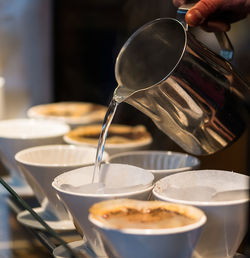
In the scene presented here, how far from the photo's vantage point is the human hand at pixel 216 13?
79 centimetres

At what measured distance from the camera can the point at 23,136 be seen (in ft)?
3.67

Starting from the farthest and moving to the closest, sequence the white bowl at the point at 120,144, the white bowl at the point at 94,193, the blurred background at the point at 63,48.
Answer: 1. the blurred background at the point at 63,48
2. the white bowl at the point at 120,144
3. the white bowl at the point at 94,193

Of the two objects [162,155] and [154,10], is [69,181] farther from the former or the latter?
[154,10]

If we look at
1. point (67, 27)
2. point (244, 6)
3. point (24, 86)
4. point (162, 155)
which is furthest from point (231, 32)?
point (24, 86)

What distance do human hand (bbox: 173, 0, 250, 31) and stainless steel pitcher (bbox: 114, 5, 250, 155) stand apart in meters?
0.03

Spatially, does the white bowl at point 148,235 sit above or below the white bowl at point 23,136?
above

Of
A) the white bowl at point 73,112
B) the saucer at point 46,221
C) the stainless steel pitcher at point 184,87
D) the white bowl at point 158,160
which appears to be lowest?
the white bowl at point 73,112

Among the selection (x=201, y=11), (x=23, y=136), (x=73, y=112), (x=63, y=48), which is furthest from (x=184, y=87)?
(x=63, y=48)

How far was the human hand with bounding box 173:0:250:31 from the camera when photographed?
0.79 m

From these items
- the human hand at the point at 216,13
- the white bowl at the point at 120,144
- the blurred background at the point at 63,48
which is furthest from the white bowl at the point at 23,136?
the human hand at the point at 216,13

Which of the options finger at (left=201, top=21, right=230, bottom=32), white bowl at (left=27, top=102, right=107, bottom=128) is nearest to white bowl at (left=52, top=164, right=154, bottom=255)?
finger at (left=201, top=21, right=230, bottom=32)

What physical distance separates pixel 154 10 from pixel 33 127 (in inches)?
15.2

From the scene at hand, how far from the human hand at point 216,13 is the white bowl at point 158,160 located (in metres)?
0.21

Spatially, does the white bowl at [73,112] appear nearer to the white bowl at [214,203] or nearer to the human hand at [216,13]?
the human hand at [216,13]
